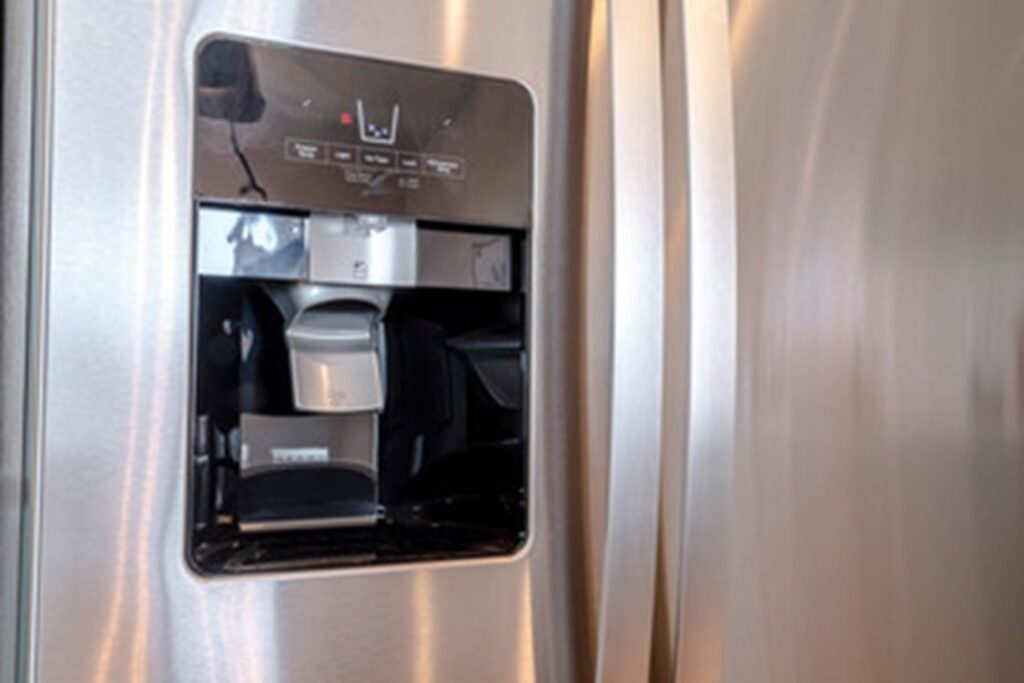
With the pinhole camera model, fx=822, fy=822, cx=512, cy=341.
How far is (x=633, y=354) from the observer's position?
0.67 metres

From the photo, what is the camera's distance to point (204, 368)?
0.62 metres

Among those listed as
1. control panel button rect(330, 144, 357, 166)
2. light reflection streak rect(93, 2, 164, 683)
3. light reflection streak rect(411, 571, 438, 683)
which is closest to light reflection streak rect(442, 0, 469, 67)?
control panel button rect(330, 144, 357, 166)

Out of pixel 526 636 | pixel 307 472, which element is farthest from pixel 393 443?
pixel 526 636

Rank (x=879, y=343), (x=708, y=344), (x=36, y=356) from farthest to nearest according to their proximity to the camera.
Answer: (x=879, y=343)
(x=708, y=344)
(x=36, y=356)

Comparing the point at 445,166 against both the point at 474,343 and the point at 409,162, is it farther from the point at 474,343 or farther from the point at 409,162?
the point at 474,343

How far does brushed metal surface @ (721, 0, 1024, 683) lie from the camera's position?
A: 2.46ft

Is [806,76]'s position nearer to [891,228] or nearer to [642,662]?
[891,228]

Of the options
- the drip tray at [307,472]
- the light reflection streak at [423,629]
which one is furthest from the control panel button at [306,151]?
the light reflection streak at [423,629]

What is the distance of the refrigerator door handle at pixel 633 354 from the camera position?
2.19 feet

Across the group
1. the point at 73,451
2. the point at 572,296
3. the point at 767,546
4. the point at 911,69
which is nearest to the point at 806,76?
the point at 911,69

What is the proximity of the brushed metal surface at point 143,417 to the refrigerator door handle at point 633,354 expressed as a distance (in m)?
0.15

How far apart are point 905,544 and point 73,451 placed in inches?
29.7

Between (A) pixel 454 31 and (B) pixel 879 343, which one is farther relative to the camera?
(B) pixel 879 343

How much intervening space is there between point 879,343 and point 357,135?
54 cm
